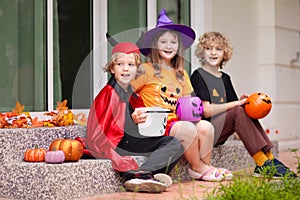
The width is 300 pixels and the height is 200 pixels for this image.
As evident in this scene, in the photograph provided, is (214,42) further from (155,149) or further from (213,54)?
(155,149)

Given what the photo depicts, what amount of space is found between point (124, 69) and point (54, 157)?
836mm

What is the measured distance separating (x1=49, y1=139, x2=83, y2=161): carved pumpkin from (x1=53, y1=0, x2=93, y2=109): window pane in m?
0.96

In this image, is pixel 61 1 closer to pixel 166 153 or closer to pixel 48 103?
pixel 48 103

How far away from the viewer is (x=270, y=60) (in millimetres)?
6980

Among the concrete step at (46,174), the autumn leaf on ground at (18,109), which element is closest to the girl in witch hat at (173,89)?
the concrete step at (46,174)

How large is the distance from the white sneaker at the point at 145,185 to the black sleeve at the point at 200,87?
3.64 feet

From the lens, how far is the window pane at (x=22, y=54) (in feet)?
14.9

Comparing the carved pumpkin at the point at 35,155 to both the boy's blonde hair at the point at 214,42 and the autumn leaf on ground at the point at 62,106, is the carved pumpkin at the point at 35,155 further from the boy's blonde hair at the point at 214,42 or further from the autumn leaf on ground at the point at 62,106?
the boy's blonde hair at the point at 214,42

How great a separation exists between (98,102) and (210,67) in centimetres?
124

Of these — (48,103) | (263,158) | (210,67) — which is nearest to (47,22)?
(48,103)

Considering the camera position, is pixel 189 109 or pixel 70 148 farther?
pixel 189 109

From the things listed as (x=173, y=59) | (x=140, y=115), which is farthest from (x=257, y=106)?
(x=140, y=115)

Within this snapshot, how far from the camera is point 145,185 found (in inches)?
155

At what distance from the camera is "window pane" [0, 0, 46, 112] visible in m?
4.54
